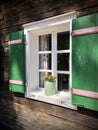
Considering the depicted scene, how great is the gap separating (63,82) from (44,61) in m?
0.59

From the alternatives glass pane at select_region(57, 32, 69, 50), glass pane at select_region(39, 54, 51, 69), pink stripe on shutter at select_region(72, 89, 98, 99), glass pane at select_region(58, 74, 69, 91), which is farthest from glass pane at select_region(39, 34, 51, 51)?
pink stripe on shutter at select_region(72, 89, 98, 99)

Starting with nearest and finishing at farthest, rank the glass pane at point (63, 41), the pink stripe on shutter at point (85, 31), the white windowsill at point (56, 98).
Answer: the pink stripe on shutter at point (85, 31), the white windowsill at point (56, 98), the glass pane at point (63, 41)

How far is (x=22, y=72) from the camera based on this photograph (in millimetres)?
3766

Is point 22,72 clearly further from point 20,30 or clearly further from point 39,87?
point 20,30

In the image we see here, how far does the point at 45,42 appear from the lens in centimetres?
386

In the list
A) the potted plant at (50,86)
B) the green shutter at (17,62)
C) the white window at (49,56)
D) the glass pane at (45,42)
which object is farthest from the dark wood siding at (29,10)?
the potted plant at (50,86)

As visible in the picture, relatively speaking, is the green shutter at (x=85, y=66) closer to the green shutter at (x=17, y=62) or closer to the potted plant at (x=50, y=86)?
the potted plant at (x=50, y=86)

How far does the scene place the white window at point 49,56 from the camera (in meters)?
3.29

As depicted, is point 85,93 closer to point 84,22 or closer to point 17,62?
point 84,22

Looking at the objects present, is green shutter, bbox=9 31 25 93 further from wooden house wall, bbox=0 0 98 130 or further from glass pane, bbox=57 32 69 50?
glass pane, bbox=57 32 69 50

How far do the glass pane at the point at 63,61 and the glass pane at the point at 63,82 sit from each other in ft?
0.43

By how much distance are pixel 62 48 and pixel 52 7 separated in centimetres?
67

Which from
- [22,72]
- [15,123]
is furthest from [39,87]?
[15,123]

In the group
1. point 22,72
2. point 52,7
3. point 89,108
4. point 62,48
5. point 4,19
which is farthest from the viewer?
point 4,19
